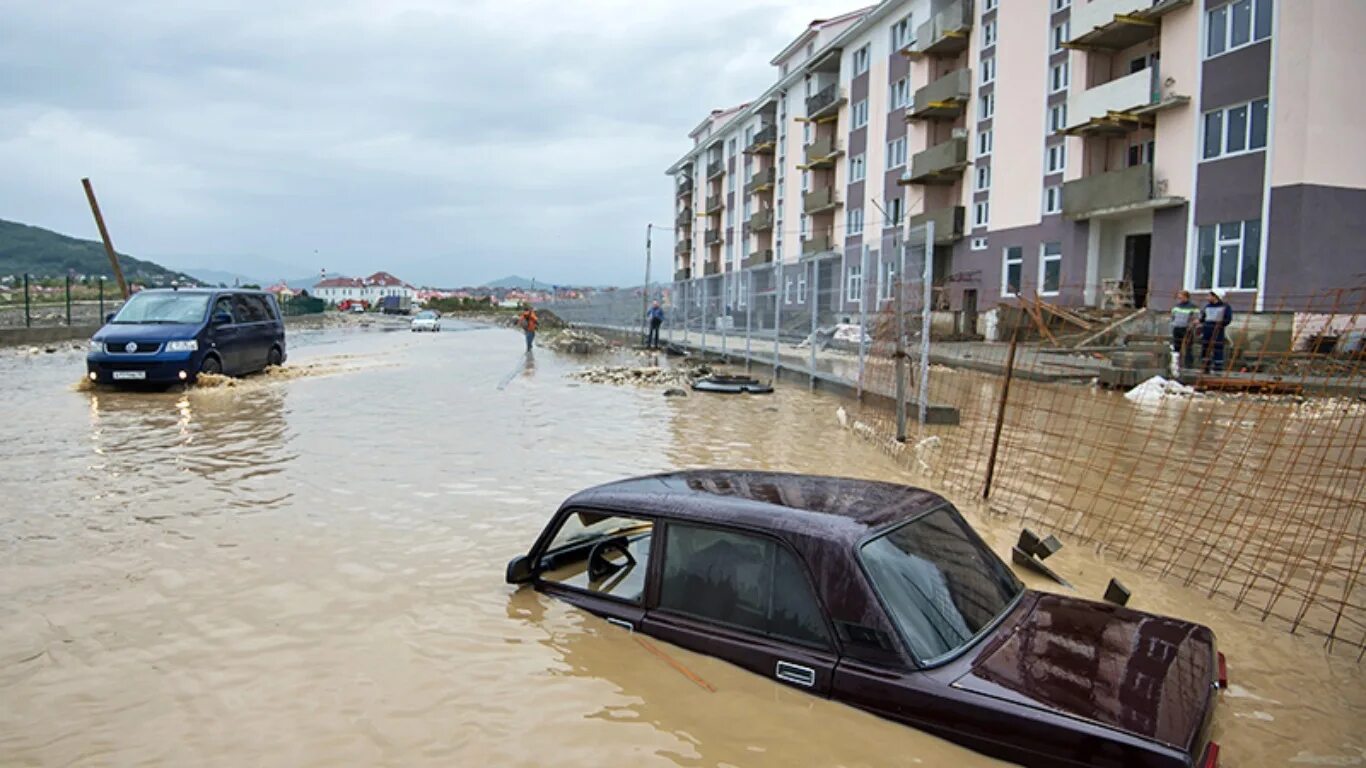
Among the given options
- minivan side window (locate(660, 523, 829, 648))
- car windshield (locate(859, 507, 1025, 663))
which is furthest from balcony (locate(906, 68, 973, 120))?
minivan side window (locate(660, 523, 829, 648))

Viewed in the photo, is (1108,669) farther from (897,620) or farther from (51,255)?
(51,255)

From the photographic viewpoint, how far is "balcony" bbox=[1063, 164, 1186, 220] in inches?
1078

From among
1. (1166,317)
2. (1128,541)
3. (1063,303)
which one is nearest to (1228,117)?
(1166,317)

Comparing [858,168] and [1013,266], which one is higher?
[858,168]

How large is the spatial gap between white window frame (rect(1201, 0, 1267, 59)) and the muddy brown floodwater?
65.2 ft

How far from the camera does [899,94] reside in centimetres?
4388

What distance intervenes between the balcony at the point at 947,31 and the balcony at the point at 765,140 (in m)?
20.9

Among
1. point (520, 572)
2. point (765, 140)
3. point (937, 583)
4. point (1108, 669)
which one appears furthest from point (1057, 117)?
point (1108, 669)

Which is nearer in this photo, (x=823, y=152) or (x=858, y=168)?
(x=858, y=168)

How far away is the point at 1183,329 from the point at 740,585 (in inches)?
800

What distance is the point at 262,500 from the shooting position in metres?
8.24

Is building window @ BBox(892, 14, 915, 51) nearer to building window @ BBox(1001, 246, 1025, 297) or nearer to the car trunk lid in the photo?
building window @ BBox(1001, 246, 1025, 297)

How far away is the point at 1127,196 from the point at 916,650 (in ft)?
92.8

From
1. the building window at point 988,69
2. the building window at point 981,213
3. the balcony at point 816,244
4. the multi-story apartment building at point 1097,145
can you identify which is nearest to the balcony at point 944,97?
the multi-story apartment building at point 1097,145
